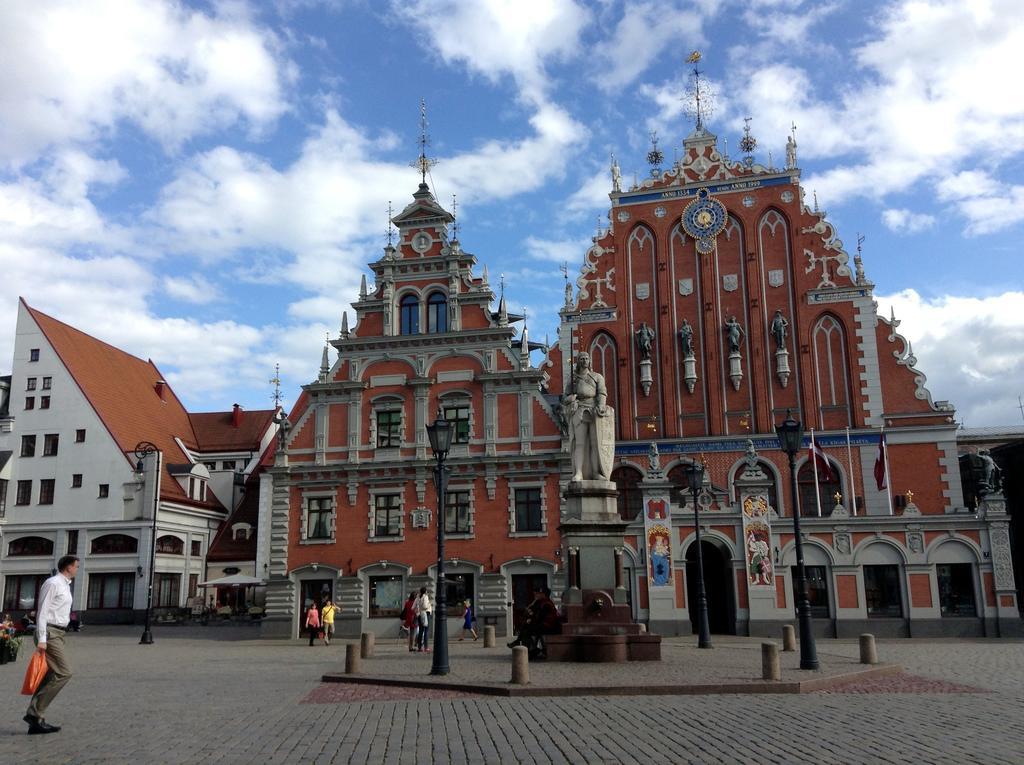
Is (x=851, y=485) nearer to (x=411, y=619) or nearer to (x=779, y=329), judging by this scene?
(x=779, y=329)

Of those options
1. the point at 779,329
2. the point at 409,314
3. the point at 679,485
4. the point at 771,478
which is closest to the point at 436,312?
the point at 409,314

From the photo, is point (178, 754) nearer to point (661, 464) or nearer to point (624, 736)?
point (624, 736)

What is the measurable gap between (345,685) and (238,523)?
3542cm

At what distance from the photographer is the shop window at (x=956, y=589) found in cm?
3056

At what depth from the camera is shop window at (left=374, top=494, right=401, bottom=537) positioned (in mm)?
35031

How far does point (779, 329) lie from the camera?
37344 mm

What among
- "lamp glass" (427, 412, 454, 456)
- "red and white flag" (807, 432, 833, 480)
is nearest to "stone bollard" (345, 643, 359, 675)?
"lamp glass" (427, 412, 454, 456)

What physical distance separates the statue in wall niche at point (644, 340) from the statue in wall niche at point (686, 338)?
130 cm

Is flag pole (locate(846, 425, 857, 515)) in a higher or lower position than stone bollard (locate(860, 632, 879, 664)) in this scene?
higher

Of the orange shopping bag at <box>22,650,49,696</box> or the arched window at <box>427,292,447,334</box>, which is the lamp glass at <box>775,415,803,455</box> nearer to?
the orange shopping bag at <box>22,650,49,696</box>

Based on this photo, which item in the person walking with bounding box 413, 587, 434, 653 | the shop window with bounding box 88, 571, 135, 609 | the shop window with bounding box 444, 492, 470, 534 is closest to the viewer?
the person walking with bounding box 413, 587, 434, 653

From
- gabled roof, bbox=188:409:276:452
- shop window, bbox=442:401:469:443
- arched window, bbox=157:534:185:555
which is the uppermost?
gabled roof, bbox=188:409:276:452

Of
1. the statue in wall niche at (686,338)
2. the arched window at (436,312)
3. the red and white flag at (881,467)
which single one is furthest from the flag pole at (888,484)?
the arched window at (436,312)

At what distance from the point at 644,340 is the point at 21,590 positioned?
3296 centimetres
